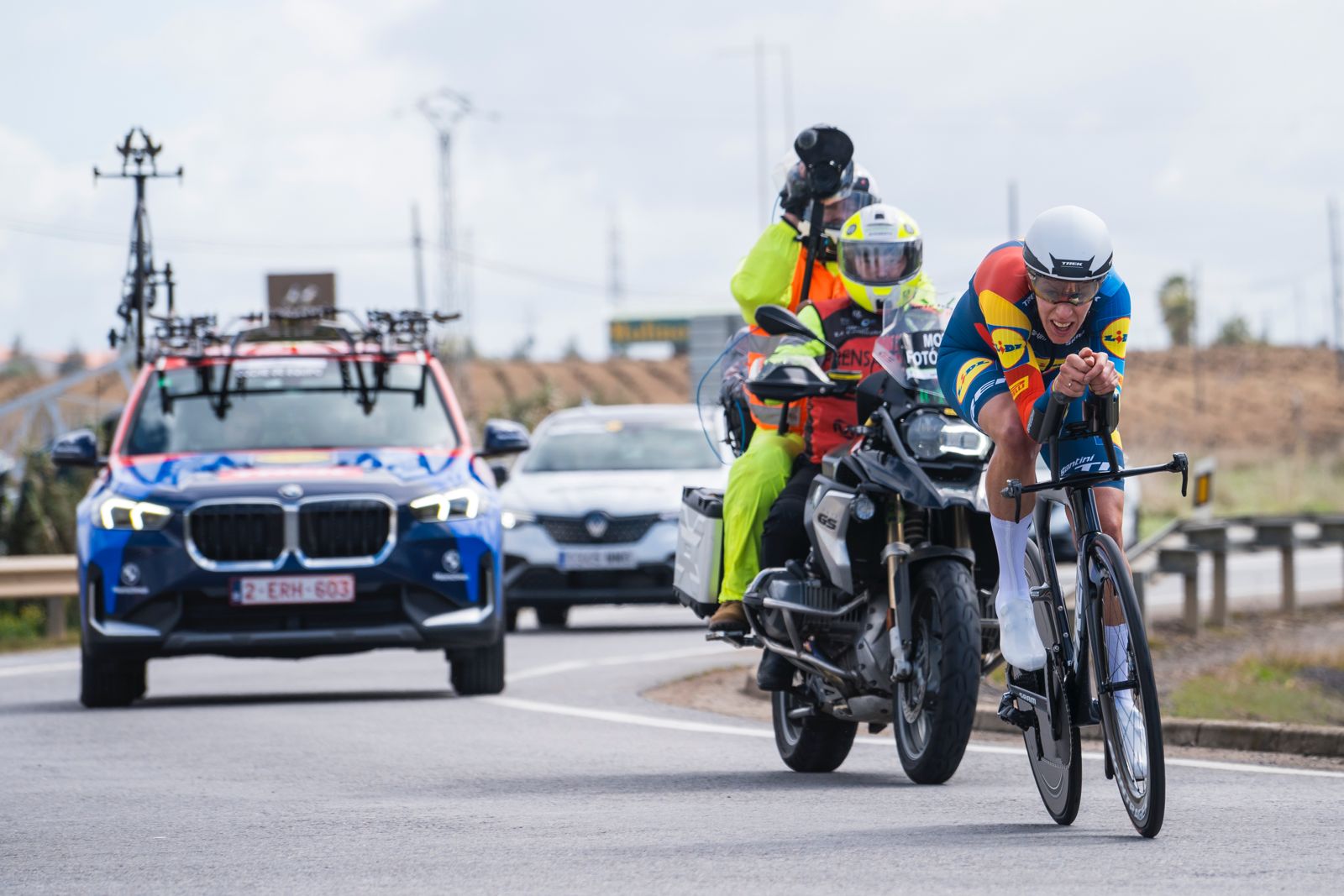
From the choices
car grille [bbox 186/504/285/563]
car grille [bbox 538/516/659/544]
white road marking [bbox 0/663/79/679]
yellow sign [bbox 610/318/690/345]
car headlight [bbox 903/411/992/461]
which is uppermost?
yellow sign [bbox 610/318/690/345]

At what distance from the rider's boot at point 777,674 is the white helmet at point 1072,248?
2751 mm

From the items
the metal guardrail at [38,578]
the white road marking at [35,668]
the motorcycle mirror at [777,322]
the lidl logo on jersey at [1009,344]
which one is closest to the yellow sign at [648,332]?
the metal guardrail at [38,578]

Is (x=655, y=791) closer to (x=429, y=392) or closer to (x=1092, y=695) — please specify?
(x=1092, y=695)

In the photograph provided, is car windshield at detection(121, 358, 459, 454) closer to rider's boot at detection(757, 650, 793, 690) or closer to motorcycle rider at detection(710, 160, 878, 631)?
motorcycle rider at detection(710, 160, 878, 631)

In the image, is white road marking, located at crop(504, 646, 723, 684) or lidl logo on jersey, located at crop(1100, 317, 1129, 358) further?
white road marking, located at crop(504, 646, 723, 684)

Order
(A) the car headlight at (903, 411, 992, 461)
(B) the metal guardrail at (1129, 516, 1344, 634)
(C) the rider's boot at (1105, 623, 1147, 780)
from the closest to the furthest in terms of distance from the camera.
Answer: (C) the rider's boot at (1105, 623, 1147, 780) → (A) the car headlight at (903, 411, 992, 461) → (B) the metal guardrail at (1129, 516, 1344, 634)

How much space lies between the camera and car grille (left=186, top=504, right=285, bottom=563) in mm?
12820

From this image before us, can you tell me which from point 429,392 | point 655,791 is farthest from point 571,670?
point 655,791

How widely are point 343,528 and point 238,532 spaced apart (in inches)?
22.3

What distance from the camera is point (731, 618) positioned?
363 inches

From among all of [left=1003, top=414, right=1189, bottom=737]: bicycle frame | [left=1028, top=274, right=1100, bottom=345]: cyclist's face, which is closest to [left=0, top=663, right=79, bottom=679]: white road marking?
[left=1003, top=414, right=1189, bottom=737]: bicycle frame

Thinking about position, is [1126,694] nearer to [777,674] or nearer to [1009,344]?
[1009,344]

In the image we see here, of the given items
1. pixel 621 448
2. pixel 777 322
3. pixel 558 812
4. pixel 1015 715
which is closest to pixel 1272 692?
pixel 777 322

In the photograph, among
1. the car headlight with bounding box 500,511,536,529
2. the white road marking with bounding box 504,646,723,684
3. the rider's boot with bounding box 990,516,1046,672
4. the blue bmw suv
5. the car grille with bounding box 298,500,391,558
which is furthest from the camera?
the car headlight with bounding box 500,511,536,529
